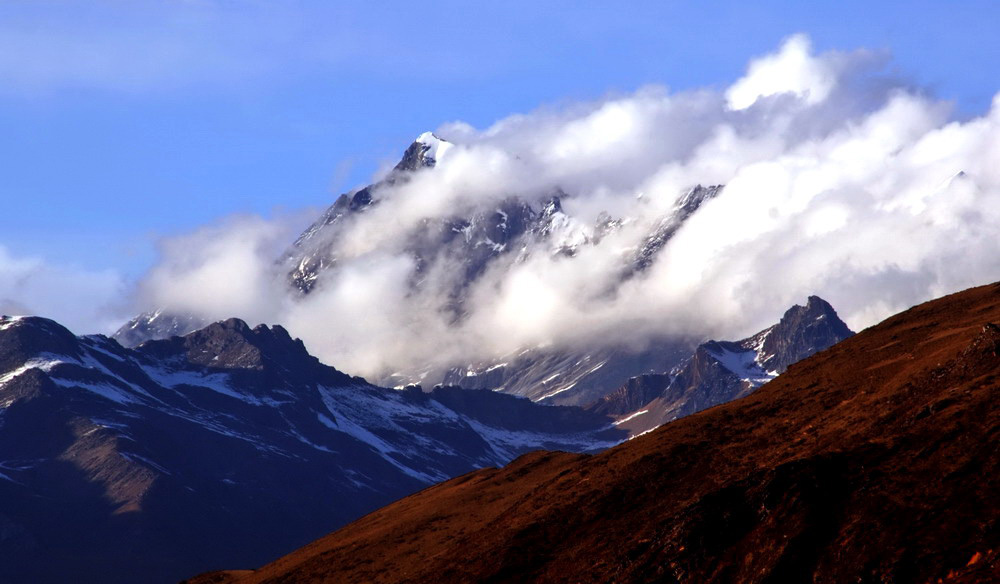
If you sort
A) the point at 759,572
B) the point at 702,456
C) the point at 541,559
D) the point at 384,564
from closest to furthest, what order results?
1. the point at 759,572
2. the point at 541,559
3. the point at 702,456
4. the point at 384,564

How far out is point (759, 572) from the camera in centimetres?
9775

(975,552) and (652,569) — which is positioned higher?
(652,569)

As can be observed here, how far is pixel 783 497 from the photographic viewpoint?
103 meters

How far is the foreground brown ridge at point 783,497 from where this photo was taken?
312 ft

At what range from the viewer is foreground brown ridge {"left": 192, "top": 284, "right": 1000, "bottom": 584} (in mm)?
95062

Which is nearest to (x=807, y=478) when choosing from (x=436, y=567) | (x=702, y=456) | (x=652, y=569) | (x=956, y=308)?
(x=652, y=569)

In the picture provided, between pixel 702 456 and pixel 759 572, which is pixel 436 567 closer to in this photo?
pixel 702 456

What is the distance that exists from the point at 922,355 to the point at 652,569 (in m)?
38.9

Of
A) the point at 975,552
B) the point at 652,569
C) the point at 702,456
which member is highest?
the point at 702,456

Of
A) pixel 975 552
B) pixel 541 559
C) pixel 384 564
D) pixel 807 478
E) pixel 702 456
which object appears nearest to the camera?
pixel 975 552

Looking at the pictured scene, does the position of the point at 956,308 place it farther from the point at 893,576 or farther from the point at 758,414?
the point at 893,576

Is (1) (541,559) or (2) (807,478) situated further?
(1) (541,559)

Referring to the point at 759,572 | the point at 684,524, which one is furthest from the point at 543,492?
the point at 759,572

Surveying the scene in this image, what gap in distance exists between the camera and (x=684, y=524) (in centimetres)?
10650
